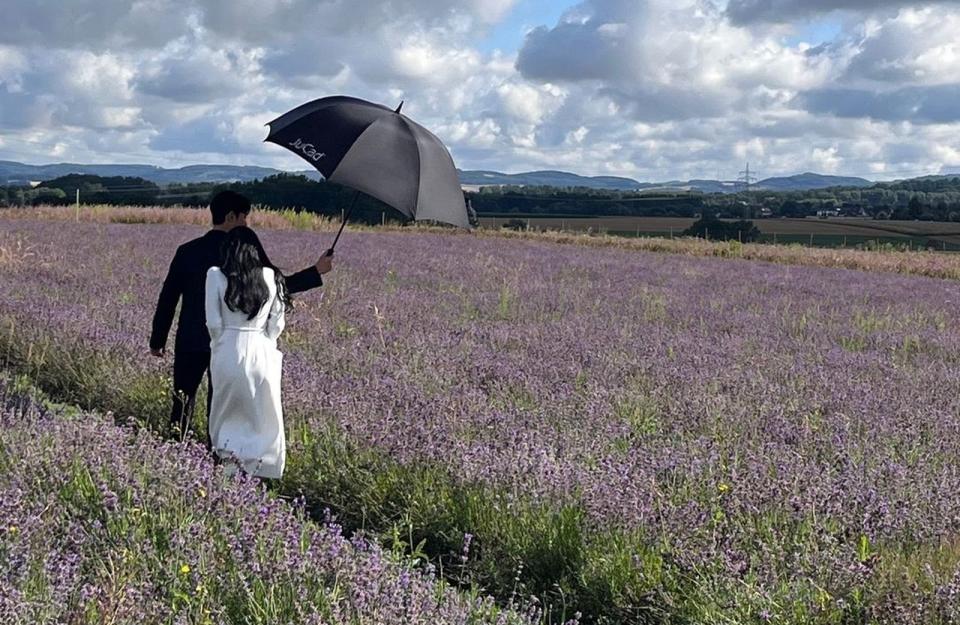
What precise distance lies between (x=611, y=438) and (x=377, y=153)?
6.61 feet

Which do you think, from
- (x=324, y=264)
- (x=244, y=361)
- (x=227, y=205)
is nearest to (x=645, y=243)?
(x=324, y=264)

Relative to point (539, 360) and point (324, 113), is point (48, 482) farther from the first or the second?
point (539, 360)

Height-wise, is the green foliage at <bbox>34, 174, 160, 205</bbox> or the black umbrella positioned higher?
the green foliage at <bbox>34, 174, 160, 205</bbox>

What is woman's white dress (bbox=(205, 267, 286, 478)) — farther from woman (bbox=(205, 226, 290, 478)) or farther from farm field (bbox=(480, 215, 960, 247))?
farm field (bbox=(480, 215, 960, 247))

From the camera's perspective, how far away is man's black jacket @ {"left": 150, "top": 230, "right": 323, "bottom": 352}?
A: 5176 millimetres

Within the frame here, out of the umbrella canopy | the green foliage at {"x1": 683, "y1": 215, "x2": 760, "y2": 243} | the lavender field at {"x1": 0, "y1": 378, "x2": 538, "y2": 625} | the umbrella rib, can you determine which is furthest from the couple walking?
the green foliage at {"x1": 683, "y1": 215, "x2": 760, "y2": 243}

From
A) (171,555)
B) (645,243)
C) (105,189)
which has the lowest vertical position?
(171,555)

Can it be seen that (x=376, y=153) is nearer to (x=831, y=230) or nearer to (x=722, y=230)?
(x=722, y=230)

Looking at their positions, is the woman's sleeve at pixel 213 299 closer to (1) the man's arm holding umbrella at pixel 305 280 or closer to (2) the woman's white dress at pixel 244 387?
(2) the woman's white dress at pixel 244 387

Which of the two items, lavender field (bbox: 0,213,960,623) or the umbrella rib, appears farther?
the umbrella rib

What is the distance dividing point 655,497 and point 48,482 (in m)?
2.71

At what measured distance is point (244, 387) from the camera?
4.89 metres

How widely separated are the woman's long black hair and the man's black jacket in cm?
18

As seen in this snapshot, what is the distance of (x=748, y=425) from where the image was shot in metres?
5.77
